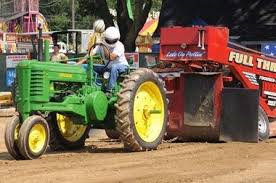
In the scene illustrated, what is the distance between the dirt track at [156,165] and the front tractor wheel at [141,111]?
0.22 metres

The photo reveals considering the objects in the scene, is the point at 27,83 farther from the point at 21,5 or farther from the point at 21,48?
the point at 21,5

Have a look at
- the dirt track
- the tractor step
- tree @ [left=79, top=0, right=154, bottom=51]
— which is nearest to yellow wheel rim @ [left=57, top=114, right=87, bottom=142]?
the dirt track

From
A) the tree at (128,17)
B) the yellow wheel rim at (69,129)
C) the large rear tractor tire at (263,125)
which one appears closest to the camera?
the yellow wheel rim at (69,129)

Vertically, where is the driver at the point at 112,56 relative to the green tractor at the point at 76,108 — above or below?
above

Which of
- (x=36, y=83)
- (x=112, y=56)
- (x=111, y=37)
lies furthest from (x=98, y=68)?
(x=36, y=83)

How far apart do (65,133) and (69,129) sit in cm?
11

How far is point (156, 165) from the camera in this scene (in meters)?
7.92

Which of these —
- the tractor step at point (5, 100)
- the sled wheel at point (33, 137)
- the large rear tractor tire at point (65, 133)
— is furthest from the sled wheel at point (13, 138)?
the tractor step at point (5, 100)

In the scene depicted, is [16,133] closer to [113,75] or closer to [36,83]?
[36,83]

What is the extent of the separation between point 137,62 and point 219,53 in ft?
28.3

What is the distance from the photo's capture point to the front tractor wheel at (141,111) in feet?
29.6

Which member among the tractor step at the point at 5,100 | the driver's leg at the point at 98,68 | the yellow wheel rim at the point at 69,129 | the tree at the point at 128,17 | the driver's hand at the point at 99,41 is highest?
the tree at the point at 128,17

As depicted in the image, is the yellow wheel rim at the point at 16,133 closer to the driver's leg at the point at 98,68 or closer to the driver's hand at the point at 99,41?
the driver's leg at the point at 98,68

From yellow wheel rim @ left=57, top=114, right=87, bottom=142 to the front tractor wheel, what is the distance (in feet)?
3.39
